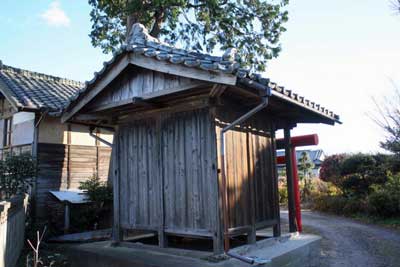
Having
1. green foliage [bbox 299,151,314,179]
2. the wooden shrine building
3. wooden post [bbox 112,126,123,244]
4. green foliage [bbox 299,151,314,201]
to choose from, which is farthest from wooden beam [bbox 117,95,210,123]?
green foliage [bbox 299,151,314,179]

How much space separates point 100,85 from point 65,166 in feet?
15.4

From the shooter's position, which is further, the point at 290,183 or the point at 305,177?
the point at 305,177

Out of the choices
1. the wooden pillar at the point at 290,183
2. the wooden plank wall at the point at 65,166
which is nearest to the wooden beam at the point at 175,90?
the wooden pillar at the point at 290,183

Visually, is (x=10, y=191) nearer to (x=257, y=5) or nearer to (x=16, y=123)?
(x=16, y=123)

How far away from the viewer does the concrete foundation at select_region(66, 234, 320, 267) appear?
5.38 m

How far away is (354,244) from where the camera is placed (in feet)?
28.0

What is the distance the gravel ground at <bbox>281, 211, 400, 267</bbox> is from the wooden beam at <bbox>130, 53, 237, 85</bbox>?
173 inches

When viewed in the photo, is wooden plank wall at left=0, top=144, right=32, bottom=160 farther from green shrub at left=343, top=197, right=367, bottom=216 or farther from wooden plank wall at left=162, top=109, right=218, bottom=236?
green shrub at left=343, top=197, right=367, bottom=216

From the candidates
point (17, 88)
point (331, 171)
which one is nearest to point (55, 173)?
point (17, 88)

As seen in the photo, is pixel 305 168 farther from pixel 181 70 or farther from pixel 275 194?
pixel 181 70

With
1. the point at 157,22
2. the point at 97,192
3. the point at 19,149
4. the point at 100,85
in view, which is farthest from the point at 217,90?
the point at 157,22

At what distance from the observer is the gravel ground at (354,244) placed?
22.6 feet

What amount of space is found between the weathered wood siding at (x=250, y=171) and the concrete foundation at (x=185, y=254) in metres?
0.52

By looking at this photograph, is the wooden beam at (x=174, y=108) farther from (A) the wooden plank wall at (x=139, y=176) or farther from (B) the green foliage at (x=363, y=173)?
(B) the green foliage at (x=363, y=173)
